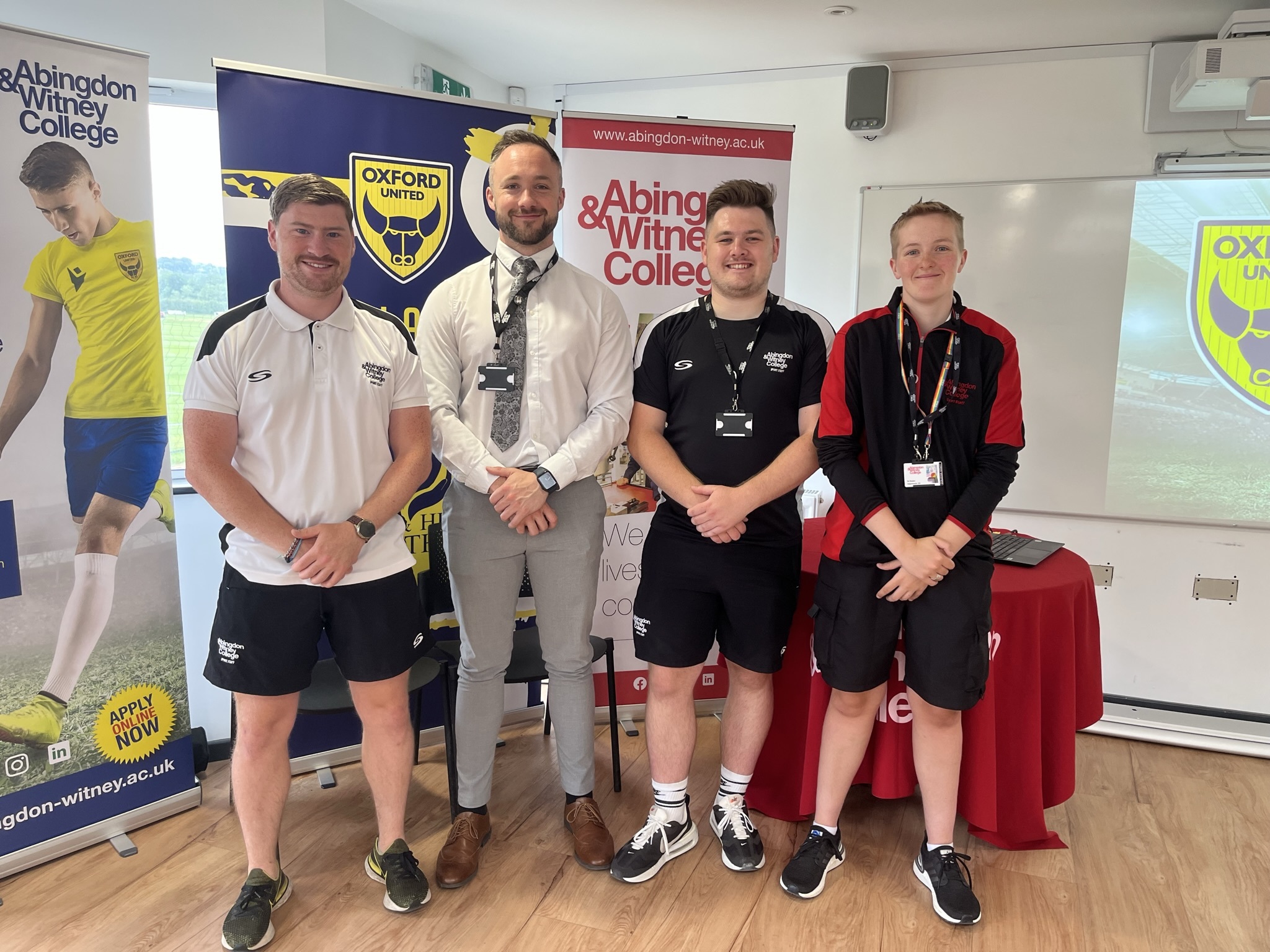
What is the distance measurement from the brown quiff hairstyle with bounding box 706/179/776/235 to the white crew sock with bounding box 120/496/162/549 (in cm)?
178

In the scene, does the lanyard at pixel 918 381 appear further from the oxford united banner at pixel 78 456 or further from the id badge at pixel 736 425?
the oxford united banner at pixel 78 456

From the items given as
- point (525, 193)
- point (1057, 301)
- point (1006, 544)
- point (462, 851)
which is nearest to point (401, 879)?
point (462, 851)

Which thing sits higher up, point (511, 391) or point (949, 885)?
point (511, 391)

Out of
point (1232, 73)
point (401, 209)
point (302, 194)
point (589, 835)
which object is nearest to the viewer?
point (302, 194)

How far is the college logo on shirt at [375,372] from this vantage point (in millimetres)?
1943

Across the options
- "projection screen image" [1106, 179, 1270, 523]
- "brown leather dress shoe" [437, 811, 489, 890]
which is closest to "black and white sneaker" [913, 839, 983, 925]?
"brown leather dress shoe" [437, 811, 489, 890]

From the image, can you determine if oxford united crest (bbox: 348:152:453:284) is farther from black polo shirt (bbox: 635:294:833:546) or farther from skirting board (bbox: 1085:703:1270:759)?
skirting board (bbox: 1085:703:1270:759)

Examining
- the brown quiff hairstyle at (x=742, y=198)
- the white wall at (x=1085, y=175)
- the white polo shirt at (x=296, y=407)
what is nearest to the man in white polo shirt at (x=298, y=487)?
the white polo shirt at (x=296, y=407)

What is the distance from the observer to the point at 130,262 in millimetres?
2332

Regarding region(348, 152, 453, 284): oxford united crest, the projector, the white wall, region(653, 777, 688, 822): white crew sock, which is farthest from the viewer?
the white wall

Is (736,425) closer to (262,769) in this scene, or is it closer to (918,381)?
(918,381)

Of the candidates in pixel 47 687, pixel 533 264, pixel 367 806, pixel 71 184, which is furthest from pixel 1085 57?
pixel 47 687

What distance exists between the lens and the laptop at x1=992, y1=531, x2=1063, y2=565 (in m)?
2.42

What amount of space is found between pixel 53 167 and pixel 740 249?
→ 181 centimetres
